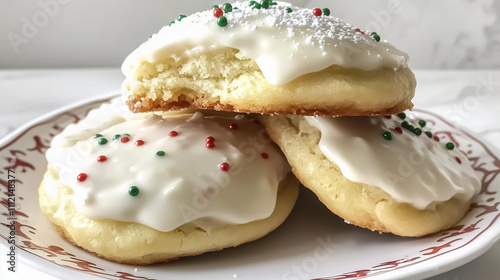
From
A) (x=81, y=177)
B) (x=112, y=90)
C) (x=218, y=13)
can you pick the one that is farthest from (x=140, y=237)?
(x=112, y=90)

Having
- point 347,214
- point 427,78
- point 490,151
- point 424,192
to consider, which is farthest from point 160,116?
point 427,78

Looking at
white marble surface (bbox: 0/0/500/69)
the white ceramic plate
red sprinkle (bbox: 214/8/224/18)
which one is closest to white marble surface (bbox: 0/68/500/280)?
white marble surface (bbox: 0/0/500/69)

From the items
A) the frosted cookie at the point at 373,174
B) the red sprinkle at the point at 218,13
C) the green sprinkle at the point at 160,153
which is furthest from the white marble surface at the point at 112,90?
the red sprinkle at the point at 218,13

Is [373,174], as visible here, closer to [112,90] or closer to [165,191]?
[165,191]

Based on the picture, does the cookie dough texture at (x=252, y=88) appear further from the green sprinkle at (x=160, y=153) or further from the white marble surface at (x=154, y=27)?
the white marble surface at (x=154, y=27)

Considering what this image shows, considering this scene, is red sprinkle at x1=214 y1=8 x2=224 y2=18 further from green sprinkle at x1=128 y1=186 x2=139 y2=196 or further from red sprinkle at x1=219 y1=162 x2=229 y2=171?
green sprinkle at x1=128 y1=186 x2=139 y2=196

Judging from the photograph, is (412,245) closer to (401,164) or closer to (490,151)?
(401,164)
